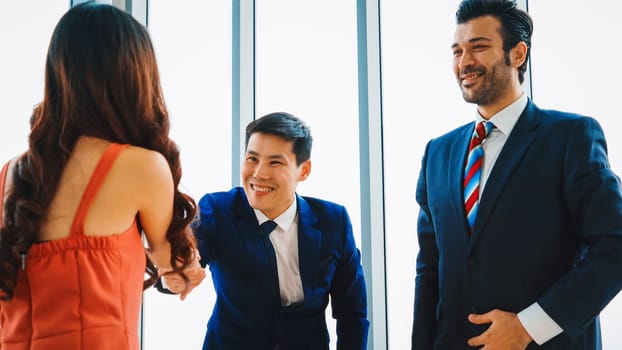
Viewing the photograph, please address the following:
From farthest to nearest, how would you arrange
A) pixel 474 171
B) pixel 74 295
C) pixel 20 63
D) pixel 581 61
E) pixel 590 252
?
pixel 581 61 < pixel 20 63 < pixel 474 171 < pixel 590 252 < pixel 74 295

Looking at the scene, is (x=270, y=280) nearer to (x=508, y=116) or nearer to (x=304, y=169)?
(x=304, y=169)

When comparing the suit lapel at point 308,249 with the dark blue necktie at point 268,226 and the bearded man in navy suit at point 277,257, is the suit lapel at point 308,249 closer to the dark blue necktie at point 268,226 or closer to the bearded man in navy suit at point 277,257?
the bearded man in navy suit at point 277,257

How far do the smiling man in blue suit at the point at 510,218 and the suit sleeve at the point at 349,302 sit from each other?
27 cm

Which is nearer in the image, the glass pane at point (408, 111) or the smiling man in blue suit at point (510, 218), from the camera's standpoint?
the smiling man in blue suit at point (510, 218)

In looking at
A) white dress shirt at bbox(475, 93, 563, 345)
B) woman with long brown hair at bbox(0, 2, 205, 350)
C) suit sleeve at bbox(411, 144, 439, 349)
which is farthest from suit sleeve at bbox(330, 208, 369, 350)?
woman with long brown hair at bbox(0, 2, 205, 350)

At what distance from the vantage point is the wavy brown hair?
1.22 m

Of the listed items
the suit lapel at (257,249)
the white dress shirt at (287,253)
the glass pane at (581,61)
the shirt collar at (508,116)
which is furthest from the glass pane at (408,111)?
the shirt collar at (508,116)

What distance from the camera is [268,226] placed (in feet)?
7.02

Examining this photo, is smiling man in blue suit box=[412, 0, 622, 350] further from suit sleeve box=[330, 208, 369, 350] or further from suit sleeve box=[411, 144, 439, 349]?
suit sleeve box=[330, 208, 369, 350]

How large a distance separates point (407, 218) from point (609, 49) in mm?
1492

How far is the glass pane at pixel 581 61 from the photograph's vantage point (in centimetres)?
315

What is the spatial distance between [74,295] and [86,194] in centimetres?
22

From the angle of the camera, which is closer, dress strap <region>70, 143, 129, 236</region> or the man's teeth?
dress strap <region>70, 143, 129, 236</region>

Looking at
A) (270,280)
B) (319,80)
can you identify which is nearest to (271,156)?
(270,280)
